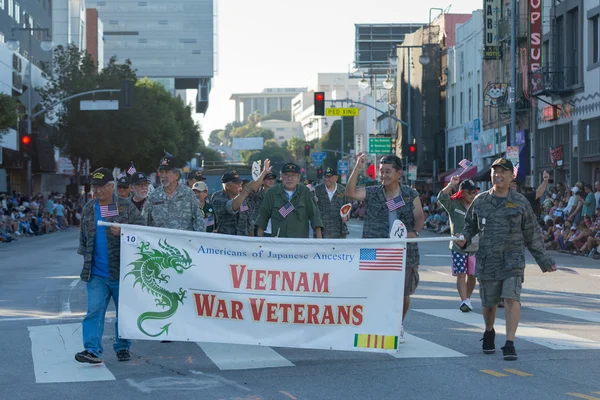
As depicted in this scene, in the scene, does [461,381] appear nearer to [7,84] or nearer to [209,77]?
[7,84]

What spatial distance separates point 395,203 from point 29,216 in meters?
34.1

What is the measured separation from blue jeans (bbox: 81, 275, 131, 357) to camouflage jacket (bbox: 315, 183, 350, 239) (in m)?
5.45

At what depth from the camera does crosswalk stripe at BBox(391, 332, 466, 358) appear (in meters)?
9.80

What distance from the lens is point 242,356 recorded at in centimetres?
979

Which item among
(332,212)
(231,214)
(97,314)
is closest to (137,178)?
(231,214)

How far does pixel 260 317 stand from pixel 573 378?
283cm

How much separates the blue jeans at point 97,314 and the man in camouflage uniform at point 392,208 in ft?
8.42

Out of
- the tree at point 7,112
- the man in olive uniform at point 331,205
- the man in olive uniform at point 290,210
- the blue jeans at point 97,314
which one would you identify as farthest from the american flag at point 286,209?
the tree at point 7,112

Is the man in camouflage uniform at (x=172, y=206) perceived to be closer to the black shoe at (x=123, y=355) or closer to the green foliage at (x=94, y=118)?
the black shoe at (x=123, y=355)

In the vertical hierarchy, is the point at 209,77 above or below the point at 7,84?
above

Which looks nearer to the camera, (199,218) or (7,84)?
(199,218)

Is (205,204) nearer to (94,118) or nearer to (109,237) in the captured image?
(109,237)

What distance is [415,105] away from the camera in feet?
227

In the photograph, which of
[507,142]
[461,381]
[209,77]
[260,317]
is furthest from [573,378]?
[209,77]
